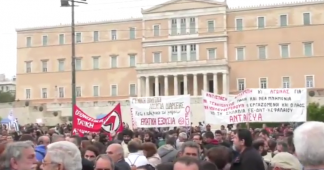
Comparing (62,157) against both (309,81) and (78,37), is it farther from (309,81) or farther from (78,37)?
(78,37)

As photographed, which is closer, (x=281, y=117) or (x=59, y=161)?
(x=59, y=161)

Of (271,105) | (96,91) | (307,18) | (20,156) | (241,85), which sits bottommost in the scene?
(20,156)

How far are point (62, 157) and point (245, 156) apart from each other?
8.52ft

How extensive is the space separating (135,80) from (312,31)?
20.0 metres

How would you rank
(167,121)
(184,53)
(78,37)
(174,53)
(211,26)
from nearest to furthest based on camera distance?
(167,121)
(211,26)
(184,53)
(174,53)
(78,37)

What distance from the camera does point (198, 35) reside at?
54812 millimetres

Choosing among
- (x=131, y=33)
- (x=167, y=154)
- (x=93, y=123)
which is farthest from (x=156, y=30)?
(x=167, y=154)

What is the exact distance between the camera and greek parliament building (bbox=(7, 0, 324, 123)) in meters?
51.9

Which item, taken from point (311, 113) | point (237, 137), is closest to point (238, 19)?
point (311, 113)

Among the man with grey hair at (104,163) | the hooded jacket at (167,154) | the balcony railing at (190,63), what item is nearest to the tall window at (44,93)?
the balcony railing at (190,63)

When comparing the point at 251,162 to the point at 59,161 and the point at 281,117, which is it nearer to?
the point at 59,161

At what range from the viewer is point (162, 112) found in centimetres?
1503

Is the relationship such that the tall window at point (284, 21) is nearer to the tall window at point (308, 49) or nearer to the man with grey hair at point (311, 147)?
the tall window at point (308, 49)

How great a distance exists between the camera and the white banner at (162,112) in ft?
48.4
